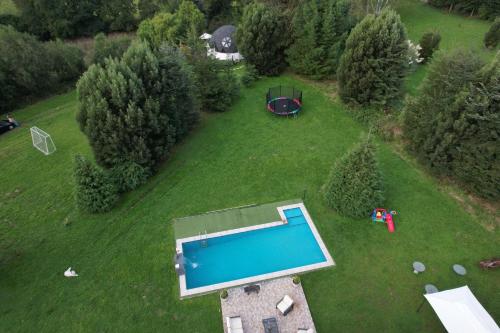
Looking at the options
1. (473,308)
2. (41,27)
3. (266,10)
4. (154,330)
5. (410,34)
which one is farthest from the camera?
(41,27)

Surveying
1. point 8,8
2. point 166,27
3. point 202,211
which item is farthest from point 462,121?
point 8,8

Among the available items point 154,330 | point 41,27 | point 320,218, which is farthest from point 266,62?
point 41,27

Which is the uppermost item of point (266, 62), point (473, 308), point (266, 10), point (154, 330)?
point (266, 10)

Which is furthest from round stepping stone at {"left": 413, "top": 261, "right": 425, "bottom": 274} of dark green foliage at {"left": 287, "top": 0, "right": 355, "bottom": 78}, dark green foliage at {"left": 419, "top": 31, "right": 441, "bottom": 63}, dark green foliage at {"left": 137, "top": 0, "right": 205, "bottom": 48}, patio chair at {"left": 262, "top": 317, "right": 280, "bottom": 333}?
dark green foliage at {"left": 137, "top": 0, "right": 205, "bottom": 48}

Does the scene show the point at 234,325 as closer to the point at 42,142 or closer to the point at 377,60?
the point at 377,60

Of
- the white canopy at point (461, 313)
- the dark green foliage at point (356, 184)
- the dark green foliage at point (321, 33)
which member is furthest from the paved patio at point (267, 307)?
the dark green foliage at point (321, 33)

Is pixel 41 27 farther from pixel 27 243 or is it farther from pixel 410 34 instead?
pixel 410 34

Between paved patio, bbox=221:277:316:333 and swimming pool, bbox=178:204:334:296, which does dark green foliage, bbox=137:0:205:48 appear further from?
paved patio, bbox=221:277:316:333

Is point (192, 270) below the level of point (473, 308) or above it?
below
